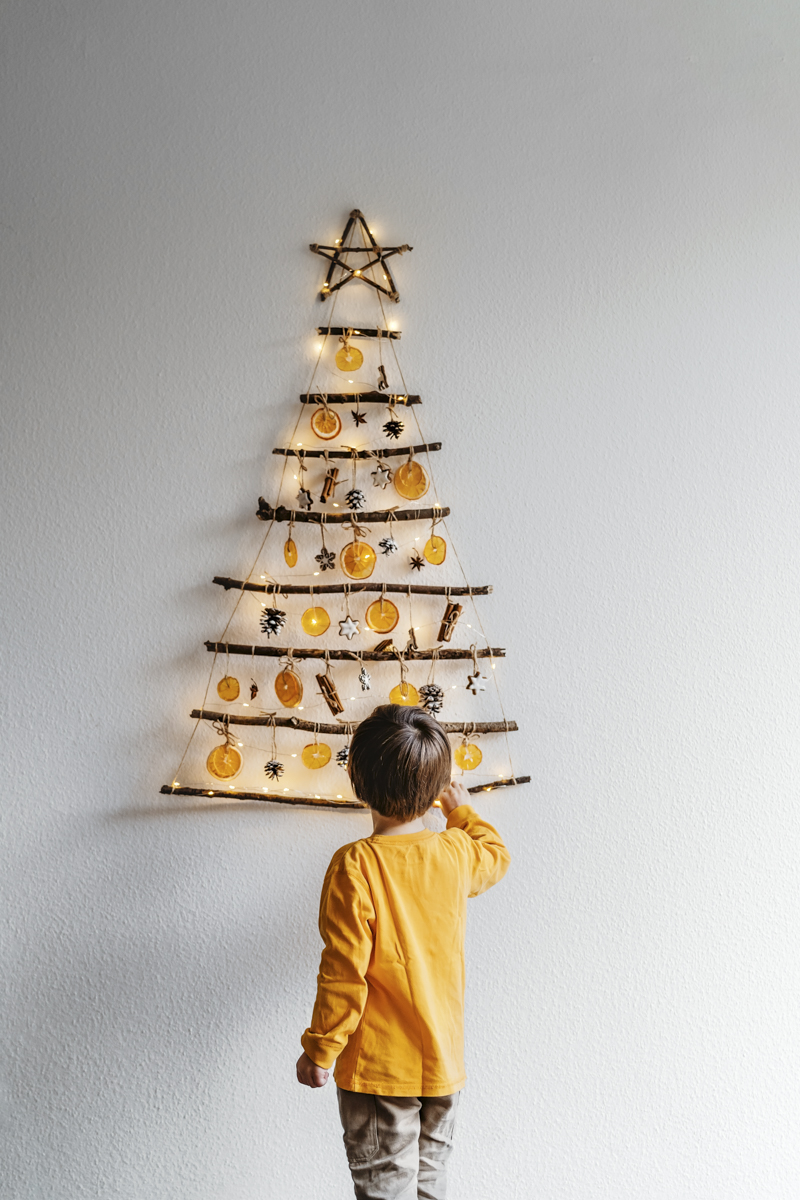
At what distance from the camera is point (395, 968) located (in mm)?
990

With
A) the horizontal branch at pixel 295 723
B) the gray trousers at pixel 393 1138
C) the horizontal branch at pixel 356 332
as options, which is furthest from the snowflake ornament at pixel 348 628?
the gray trousers at pixel 393 1138

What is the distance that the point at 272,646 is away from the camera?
49.6 inches

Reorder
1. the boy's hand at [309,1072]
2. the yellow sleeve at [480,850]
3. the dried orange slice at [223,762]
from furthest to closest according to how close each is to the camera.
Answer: the dried orange slice at [223,762] < the yellow sleeve at [480,850] < the boy's hand at [309,1072]

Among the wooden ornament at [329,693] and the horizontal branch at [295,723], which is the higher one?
the wooden ornament at [329,693]

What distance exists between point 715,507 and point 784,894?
67cm

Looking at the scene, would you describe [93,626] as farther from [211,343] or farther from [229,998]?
[229,998]

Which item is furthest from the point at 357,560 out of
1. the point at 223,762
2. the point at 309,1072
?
the point at 309,1072

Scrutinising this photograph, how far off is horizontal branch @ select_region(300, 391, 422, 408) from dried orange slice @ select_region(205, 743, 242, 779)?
57cm

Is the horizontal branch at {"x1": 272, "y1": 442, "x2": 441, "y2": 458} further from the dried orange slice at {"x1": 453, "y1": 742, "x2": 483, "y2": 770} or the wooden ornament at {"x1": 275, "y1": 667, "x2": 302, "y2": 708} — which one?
the dried orange slice at {"x1": 453, "y1": 742, "x2": 483, "y2": 770}

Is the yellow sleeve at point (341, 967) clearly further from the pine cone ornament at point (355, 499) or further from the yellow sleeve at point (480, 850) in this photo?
the pine cone ornament at point (355, 499)

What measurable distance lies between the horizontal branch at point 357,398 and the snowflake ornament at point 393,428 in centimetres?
4

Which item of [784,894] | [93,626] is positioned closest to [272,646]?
[93,626]

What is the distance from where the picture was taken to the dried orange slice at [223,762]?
47.7 inches

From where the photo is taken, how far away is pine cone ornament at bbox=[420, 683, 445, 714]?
1225 millimetres
